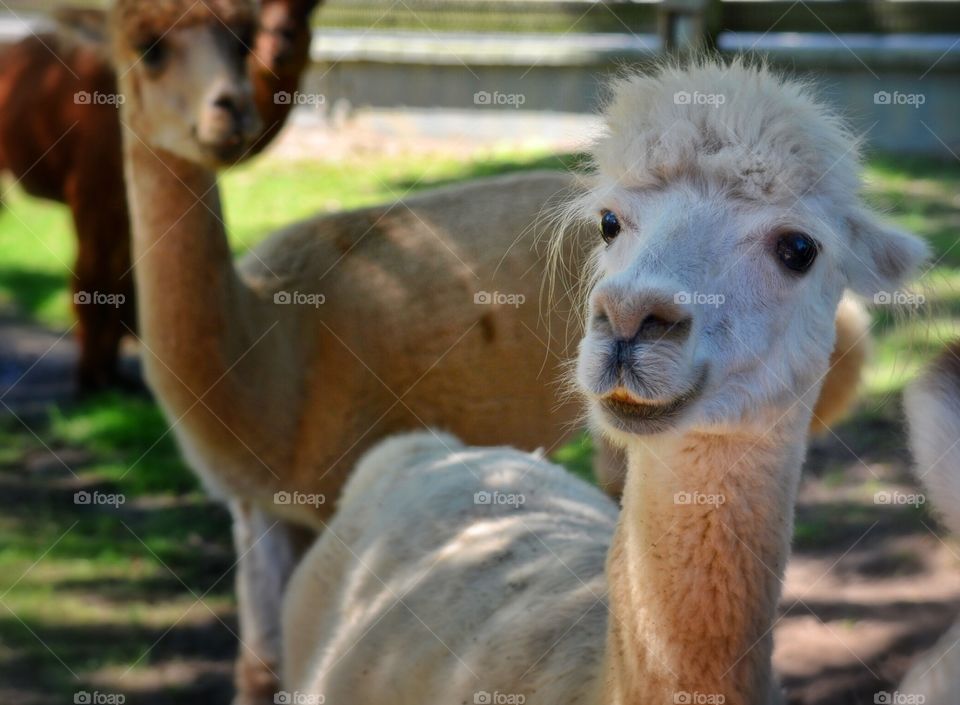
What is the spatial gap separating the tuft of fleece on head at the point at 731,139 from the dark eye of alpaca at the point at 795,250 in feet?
0.28

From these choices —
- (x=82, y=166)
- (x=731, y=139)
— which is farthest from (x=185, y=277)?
(x=82, y=166)

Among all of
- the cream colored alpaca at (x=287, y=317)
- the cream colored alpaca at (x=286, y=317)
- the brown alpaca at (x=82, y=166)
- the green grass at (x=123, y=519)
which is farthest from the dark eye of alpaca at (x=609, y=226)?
the brown alpaca at (x=82, y=166)

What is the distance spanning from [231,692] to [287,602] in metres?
1.10

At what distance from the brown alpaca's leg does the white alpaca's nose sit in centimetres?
555

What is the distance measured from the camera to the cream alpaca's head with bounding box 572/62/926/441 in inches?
87.4

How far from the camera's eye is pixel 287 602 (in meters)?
3.86

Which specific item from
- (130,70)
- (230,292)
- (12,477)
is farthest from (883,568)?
(12,477)

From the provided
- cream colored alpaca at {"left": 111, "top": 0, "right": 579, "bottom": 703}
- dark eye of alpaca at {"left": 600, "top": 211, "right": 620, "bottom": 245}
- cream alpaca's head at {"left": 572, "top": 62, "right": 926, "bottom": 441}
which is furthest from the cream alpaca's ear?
cream colored alpaca at {"left": 111, "top": 0, "right": 579, "bottom": 703}

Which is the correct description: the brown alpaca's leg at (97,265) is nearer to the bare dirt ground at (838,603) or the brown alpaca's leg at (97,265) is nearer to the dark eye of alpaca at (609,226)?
the bare dirt ground at (838,603)

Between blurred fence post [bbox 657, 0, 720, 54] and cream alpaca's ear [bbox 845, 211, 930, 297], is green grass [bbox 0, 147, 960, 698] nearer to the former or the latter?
cream alpaca's ear [bbox 845, 211, 930, 297]

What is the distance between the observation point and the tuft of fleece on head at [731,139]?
2.41 m

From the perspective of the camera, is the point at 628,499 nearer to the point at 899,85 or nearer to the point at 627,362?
the point at 627,362

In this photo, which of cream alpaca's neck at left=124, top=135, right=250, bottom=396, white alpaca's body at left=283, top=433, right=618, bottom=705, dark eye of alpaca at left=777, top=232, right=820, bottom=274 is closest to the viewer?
dark eye of alpaca at left=777, top=232, right=820, bottom=274

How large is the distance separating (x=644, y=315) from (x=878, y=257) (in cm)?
78
